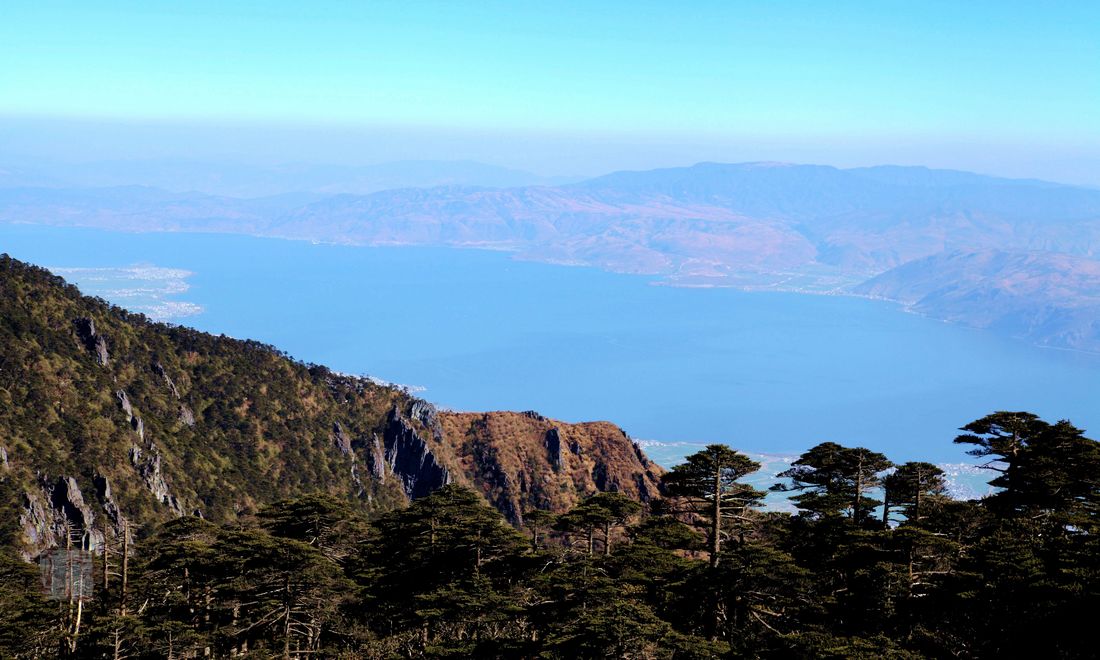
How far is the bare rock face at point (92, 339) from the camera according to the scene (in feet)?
340

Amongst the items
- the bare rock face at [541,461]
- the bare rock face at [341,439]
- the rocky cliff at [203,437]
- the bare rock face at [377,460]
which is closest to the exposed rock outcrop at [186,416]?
the rocky cliff at [203,437]

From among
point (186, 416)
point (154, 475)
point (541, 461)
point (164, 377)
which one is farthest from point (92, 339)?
point (541, 461)

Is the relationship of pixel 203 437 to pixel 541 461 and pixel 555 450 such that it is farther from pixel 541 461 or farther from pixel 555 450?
pixel 555 450

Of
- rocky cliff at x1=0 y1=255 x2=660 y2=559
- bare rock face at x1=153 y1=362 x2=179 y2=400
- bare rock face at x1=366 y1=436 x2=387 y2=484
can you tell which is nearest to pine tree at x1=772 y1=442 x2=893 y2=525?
rocky cliff at x1=0 y1=255 x2=660 y2=559

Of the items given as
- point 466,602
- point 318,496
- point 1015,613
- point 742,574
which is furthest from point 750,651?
point 318,496

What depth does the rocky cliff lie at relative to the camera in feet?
282

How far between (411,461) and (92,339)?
36.3 m

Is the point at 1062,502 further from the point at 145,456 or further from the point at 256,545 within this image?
the point at 145,456

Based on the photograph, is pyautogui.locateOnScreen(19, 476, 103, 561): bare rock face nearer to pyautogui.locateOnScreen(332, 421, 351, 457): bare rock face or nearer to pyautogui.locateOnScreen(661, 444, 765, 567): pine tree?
pyautogui.locateOnScreen(332, 421, 351, 457): bare rock face

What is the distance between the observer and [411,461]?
378 feet

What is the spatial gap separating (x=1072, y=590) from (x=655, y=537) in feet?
63.0

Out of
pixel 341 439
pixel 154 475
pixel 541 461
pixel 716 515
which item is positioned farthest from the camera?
pixel 541 461

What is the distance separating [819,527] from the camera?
45.9 m

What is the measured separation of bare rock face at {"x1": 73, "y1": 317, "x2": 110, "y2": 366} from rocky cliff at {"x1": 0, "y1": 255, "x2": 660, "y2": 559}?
0.56 feet
